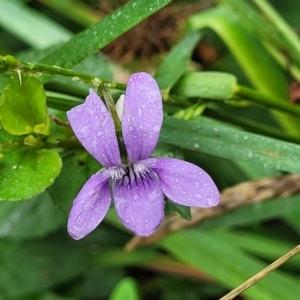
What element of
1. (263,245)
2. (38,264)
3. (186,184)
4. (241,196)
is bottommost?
(38,264)

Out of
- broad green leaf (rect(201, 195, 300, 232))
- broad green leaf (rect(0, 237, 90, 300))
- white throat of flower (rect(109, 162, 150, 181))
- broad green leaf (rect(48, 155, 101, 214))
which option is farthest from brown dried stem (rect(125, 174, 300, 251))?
white throat of flower (rect(109, 162, 150, 181))

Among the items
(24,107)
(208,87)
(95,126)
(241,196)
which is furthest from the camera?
(241,196)

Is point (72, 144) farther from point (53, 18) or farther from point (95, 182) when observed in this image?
point (53, 18)

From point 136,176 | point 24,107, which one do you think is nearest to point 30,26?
point 24,107

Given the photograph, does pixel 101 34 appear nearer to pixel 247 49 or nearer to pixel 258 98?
pixel 258 98

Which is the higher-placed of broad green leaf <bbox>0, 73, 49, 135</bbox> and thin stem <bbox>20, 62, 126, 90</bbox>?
thin stem <bbox>20, 62, 126, 90</bbox>

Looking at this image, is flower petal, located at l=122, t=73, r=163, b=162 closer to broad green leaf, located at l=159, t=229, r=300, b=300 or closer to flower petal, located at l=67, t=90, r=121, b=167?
flower petal, located at l=67, t=90, r=121, b=167

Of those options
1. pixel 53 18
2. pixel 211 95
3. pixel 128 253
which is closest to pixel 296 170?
pixel 211 95

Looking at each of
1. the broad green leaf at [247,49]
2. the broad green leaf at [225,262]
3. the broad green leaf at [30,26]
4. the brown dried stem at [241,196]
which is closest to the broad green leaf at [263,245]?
the broad green leaf at [225,262]
